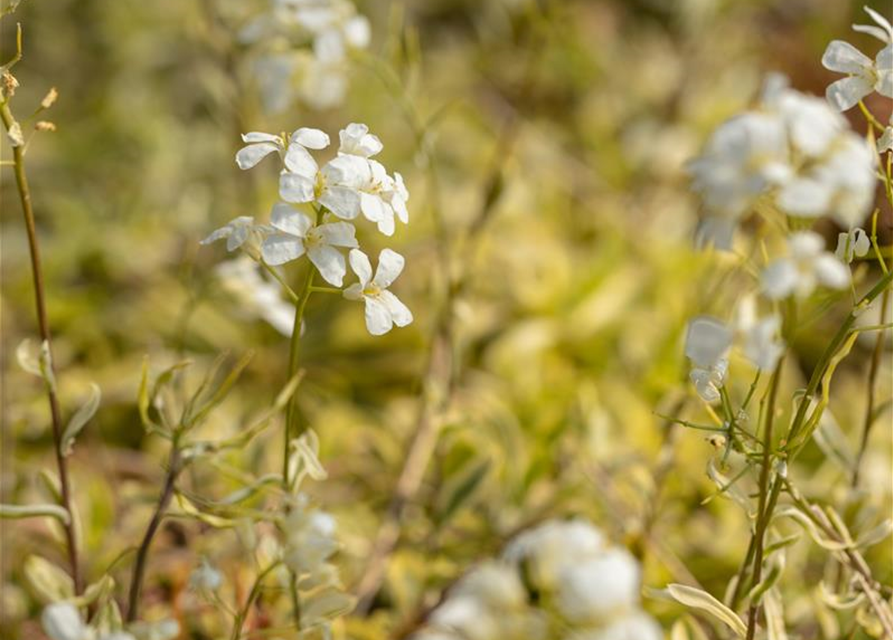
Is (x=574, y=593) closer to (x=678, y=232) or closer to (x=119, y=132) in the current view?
(x=678, y=232)

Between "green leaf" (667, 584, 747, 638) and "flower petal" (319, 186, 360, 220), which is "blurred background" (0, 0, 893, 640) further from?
"flower petal" (319, 186, 360, 220)

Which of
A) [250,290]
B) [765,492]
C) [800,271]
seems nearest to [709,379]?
[765,492]

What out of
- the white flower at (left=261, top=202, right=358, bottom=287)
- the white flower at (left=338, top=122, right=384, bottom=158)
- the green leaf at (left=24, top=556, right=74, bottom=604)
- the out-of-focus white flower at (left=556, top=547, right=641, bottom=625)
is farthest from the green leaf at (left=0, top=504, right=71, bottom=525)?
the out-of-focus white flower at (left=556, top=547, right=641, bottom=625)

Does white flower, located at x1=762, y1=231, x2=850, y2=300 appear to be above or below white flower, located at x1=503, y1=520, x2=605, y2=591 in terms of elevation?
above

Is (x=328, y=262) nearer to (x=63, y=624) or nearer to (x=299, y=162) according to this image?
(x=299, y=162)

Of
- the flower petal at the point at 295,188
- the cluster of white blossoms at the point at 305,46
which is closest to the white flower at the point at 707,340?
the flower petal at the point at 295,188

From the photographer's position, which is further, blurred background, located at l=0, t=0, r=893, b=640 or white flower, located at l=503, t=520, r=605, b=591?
blurred background, located at l=0, t=0, r=893, b=640

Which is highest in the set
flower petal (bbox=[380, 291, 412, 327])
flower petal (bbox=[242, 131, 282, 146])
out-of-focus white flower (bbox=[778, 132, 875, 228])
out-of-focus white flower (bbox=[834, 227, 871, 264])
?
out-of-focus white flower (bbox=[778, 132, 875, 228])

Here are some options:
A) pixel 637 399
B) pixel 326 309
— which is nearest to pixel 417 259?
pixel 326 309

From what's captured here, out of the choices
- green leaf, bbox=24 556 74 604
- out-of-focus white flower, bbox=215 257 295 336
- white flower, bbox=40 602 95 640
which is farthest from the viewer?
out-of-focus white flower, bbox=215 257 295 336
